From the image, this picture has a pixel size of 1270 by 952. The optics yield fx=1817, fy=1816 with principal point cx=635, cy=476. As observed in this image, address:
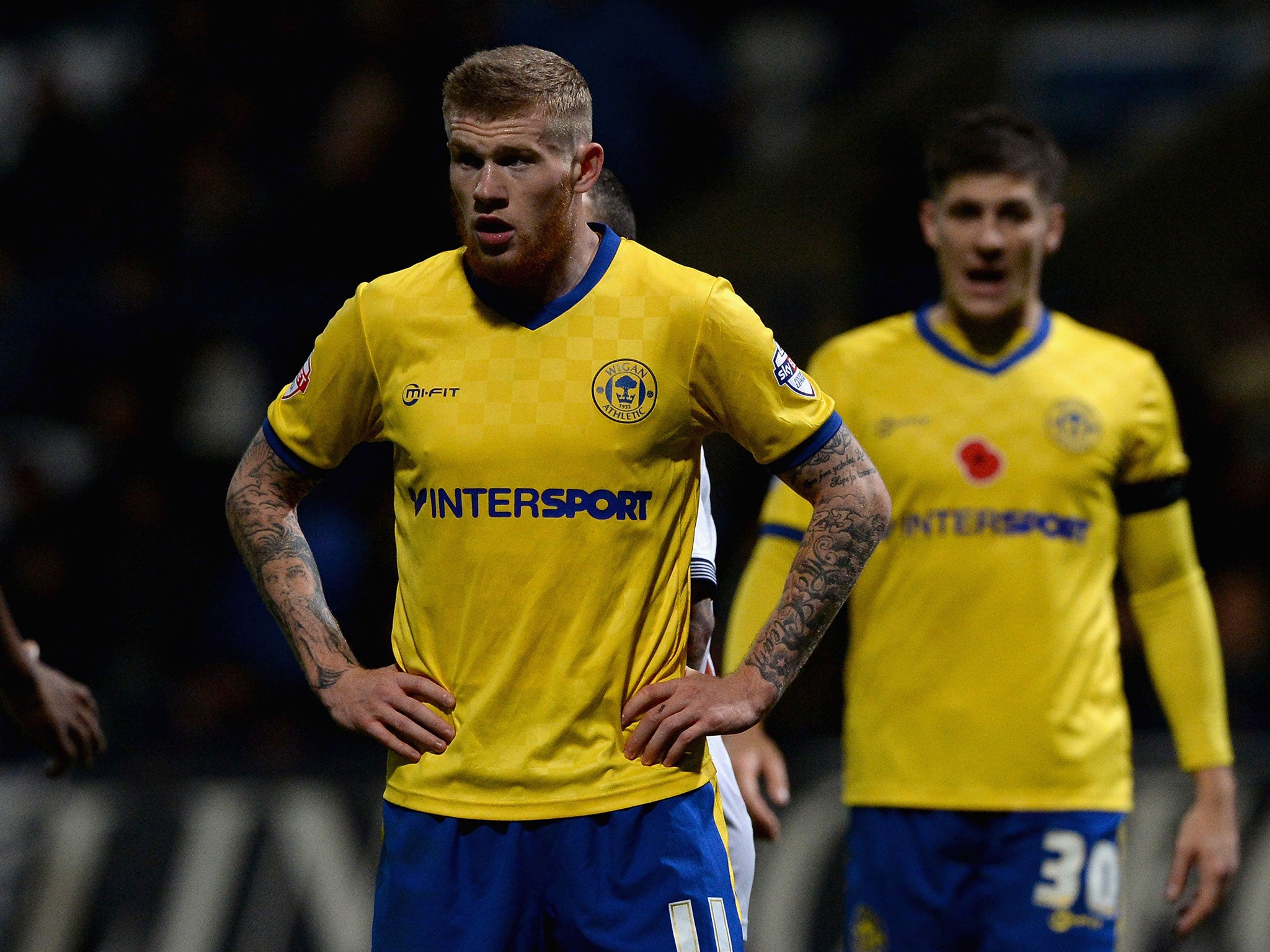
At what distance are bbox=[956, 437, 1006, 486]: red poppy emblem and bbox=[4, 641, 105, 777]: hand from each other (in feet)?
6.83

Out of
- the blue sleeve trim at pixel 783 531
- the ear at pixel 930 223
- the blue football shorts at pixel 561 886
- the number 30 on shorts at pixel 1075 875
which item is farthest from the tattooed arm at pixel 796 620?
the ear at pixel 930 223

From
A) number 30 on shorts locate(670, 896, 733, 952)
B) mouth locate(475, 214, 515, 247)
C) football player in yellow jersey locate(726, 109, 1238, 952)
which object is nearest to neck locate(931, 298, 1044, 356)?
football player in yellow jersey locate(726, 109, 1238, 952)

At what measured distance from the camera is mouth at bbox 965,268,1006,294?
14.6ft

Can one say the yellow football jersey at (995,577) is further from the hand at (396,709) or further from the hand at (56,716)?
the hand at (56,716)

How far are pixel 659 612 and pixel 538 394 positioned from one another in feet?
1.38

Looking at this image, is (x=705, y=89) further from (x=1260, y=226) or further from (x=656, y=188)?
(x=1260, y=226)

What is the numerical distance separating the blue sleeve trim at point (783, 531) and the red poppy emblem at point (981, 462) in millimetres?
416

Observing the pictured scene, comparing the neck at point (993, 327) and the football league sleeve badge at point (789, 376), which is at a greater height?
the neck at point (993, 327)

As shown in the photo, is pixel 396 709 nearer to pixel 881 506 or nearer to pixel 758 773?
pixel 881 506

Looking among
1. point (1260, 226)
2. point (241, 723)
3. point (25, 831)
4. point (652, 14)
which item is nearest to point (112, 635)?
point (241, 723)

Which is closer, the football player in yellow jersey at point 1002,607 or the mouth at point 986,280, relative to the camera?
the football player in yellow jersey at point 1002,607

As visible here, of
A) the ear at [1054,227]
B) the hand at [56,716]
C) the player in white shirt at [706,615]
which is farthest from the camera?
the ear at [1054,227]

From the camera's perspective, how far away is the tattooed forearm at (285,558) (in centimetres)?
309

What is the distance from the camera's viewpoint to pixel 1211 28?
32.6ft
